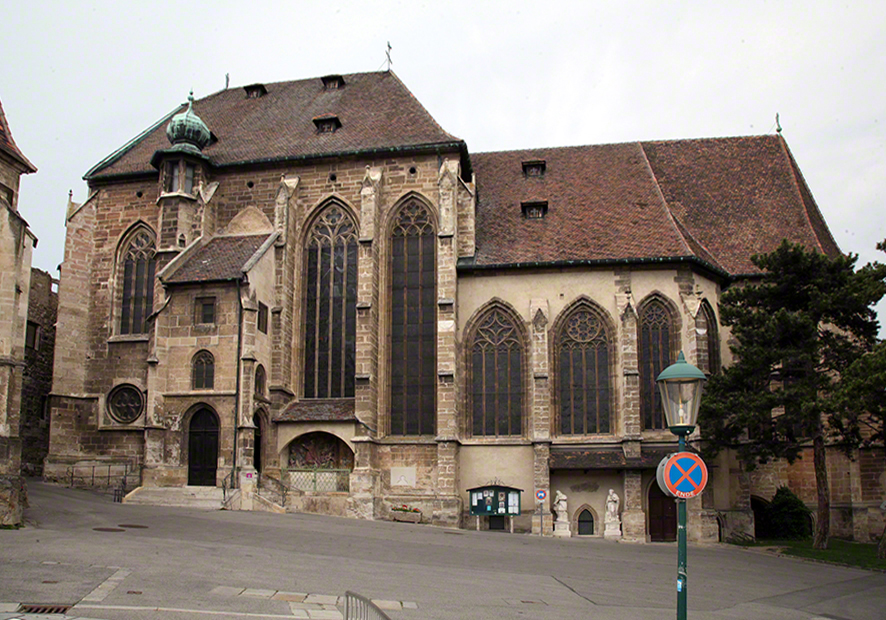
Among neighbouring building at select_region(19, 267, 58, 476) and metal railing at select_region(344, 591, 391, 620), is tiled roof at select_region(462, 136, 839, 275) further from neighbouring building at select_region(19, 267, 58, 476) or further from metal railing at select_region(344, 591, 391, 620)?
metal railing at select_region(344, 591, 391, 620)

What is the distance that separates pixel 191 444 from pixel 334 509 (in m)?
5.16

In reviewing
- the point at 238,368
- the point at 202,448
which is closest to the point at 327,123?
the point at 238,368

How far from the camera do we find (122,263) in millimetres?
33656

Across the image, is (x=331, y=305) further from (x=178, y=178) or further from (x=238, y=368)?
(x=178, y=178)

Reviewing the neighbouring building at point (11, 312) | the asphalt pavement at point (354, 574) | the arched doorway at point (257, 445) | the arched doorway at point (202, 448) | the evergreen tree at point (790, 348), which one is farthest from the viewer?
the arched doorway at point (257, 445)

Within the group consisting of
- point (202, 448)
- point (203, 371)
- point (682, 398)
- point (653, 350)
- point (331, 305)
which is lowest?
point (202, 448)

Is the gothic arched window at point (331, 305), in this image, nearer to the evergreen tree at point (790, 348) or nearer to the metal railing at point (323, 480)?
the metal railing at point (323, 480)

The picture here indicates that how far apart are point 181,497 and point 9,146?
38.4 feet

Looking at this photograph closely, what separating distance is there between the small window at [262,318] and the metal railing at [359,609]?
2085 cm

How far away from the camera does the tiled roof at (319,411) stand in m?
29.8

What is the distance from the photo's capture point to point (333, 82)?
36969mm

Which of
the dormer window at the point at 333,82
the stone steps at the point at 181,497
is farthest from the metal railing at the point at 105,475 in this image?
the dormer window at the point at 333,82

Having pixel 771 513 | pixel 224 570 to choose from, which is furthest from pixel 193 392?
pixel 771 513

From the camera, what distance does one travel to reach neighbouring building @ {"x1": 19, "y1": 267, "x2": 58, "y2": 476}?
34.1 metres
